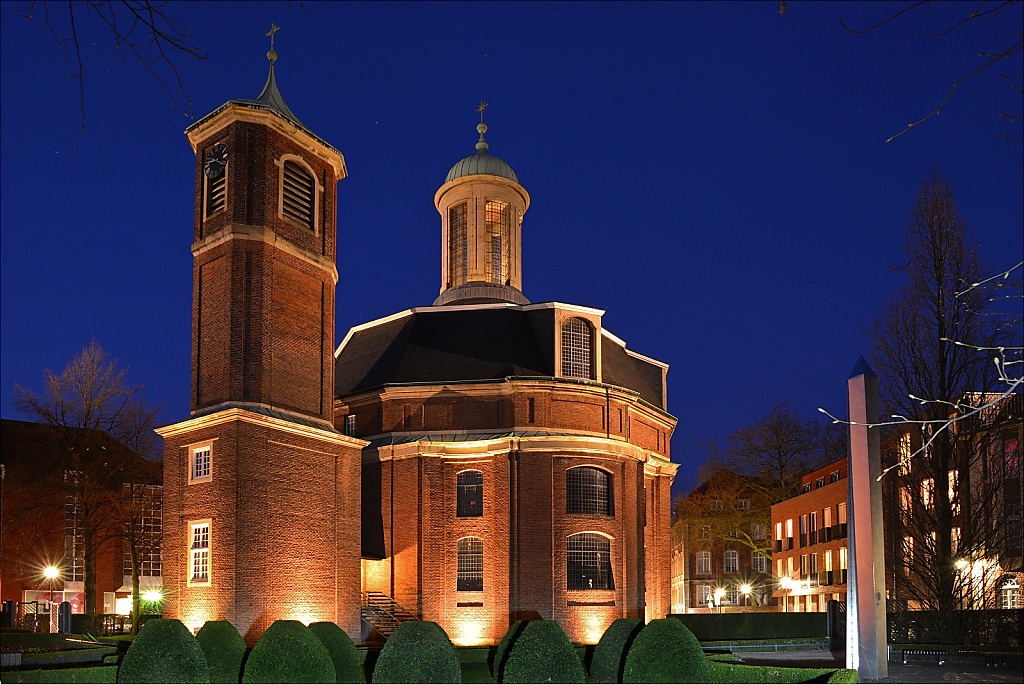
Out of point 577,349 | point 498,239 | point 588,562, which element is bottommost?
point 588,562

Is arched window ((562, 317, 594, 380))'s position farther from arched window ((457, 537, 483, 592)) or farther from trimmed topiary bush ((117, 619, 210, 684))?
trimmed topiary bush ((117, 619, 210, 684))

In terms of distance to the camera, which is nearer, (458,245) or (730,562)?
(458,245)

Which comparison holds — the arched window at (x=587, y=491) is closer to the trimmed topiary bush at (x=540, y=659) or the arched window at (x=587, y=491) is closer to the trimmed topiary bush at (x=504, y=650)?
the trimmed topiary bush at (x=504, y=650)

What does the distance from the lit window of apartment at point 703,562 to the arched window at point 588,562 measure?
56468mm

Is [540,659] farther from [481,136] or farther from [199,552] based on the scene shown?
[481,136]

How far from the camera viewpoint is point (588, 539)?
4031 centimetres

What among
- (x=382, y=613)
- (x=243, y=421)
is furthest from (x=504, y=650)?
(x=382, y=613)

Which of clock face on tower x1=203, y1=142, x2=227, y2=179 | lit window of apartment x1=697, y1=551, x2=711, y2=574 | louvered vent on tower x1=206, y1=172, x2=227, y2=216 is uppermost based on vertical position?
clock face on tower x1=203, y1=142, x2=227, y2=179

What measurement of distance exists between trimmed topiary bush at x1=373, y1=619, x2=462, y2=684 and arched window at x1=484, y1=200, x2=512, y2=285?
3411cm

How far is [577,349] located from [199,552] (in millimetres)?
18183

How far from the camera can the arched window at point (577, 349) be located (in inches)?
1662

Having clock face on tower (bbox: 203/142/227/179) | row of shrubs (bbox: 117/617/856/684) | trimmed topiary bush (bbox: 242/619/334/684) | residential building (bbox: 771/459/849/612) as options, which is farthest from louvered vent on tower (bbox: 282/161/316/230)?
residential building (bbox: 771/459/849/612)

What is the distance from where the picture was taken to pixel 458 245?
51.4 metres

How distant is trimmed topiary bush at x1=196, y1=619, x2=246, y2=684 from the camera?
1983 cm
